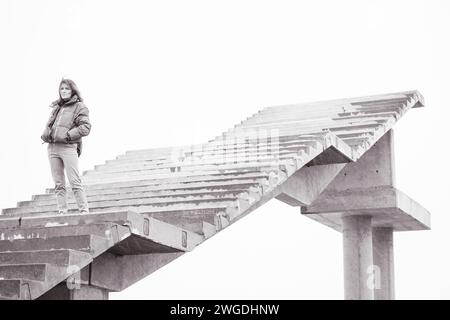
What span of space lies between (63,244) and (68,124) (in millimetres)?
2000

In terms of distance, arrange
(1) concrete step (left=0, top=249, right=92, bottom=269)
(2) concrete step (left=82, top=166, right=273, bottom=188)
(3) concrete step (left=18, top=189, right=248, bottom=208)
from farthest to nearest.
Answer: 1. (2) concrete step (left=82, top=166, right=273, bottom=188)
2. (3) concrete step (left=18, top=189, right=248, bottom=208)
3. (1) concrete step (left=0, top=249, right=92, bottom=269)

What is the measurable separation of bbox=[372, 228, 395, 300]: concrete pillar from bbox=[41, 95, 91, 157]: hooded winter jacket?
34.2ft

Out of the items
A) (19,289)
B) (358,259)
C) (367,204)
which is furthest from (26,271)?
(358,259)

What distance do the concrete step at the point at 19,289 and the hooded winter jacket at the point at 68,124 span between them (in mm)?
3010

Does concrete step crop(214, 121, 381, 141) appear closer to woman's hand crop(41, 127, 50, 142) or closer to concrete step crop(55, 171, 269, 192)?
concrete step crop(55, 171, 269, 192)

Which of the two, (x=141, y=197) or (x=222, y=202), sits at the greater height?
(x=141, y=197)

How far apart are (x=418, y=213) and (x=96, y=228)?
11475 millimetres

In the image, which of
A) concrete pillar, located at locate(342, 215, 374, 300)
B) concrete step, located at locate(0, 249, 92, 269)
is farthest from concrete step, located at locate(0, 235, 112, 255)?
concrete pillar, located at locate(342, 215, 374, 300)

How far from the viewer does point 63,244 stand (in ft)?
39.6

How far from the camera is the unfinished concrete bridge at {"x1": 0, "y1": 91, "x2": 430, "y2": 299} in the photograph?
39.4ft

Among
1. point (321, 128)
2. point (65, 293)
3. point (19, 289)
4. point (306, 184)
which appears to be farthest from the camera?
point (321, 128)

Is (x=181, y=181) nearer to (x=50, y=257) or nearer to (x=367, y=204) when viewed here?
(x=367, y=204)
